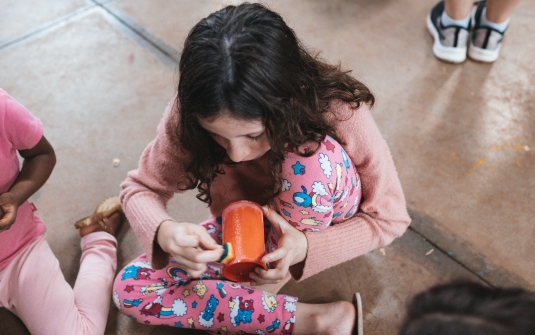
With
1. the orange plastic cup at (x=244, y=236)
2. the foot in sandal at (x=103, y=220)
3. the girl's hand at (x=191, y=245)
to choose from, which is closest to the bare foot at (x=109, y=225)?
the foot in sandal at (x=103, y=220)

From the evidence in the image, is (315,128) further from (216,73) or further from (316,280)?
(316,280)

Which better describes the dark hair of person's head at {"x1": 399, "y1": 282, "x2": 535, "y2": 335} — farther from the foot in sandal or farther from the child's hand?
the foot in sandal

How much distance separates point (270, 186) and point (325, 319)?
40 centimetres

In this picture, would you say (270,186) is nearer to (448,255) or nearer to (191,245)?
(191,245)

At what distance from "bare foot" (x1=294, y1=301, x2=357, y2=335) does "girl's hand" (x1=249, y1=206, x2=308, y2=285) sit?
0.66 ft

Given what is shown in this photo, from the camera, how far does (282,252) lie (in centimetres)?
91

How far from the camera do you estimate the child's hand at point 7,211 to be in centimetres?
101

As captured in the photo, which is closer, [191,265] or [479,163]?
[191,265]

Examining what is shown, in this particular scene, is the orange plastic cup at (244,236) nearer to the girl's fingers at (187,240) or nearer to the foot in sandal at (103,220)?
the girl's fingers at (187,240)

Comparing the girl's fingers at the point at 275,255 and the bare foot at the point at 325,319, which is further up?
the girl's fingers at the point at 275,255

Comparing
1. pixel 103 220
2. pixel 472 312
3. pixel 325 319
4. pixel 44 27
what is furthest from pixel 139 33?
pixel 472 312

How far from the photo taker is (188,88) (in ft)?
2.57

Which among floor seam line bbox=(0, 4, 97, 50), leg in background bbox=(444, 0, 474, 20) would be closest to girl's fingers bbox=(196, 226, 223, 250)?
leg in background bbox=(444, 0, 474, 20)

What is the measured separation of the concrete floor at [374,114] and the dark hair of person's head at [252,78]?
649mm
